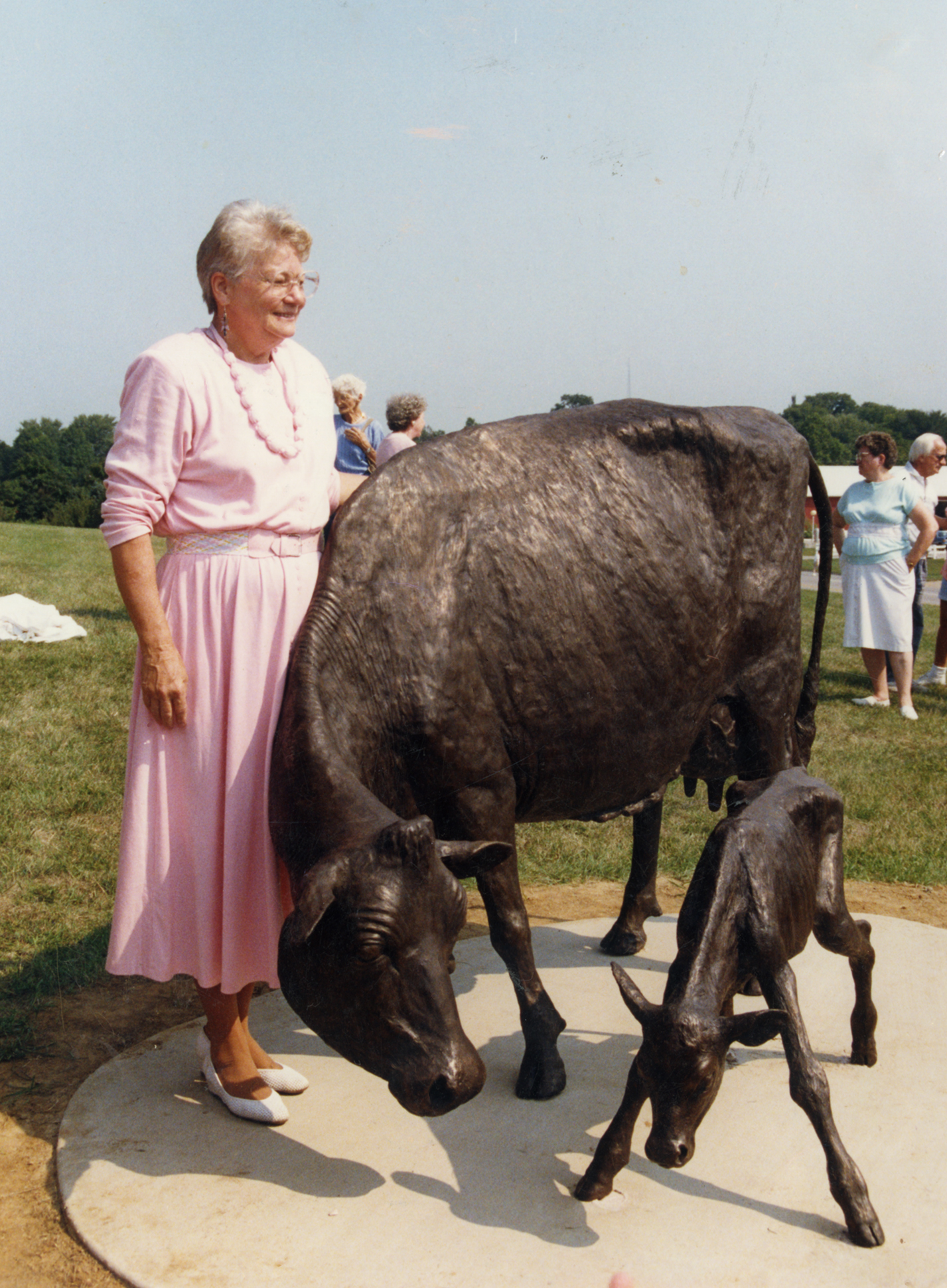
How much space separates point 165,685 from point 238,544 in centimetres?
45

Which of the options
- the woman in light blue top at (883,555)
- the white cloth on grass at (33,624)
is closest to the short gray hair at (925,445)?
the woman in light blue top at (883,555)

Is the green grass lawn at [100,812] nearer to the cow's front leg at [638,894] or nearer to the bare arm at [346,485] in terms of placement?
the cow's front leg at [638,894]

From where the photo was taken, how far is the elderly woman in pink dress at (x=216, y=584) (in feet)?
9.97

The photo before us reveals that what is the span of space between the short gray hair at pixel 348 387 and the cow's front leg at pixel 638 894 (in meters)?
3.60

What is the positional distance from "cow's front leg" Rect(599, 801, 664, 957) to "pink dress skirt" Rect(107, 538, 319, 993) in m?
1.88

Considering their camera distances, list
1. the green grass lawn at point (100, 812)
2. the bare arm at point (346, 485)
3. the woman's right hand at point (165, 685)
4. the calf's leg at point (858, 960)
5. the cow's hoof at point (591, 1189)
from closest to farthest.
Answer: the cow's hoof at point (591, 1189) < the woman's right hand at point (165, 685) < the calf's leg at point (858, 960) < the bare arm at point (346, 485) < the green grass lawn at point (100, 812)

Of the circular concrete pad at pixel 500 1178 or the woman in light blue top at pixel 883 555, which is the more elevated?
the woman in light blue top at pixel 883 555

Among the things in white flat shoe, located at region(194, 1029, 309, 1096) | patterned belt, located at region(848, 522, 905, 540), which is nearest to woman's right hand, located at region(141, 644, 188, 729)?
white flat shoe, located at region(194, 1029, 309, 1096)

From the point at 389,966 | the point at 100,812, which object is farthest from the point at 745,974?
the point at 100,812

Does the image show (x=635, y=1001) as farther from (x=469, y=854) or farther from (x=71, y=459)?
(x=71, y=459)

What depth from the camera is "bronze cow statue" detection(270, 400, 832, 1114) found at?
8.38 feet

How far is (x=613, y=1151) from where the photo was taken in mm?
2900

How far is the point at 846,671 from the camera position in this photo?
1253 cm

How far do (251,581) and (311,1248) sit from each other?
1770 mm
